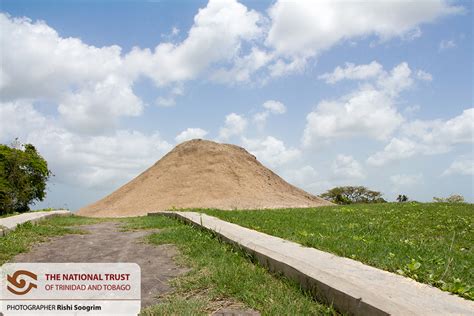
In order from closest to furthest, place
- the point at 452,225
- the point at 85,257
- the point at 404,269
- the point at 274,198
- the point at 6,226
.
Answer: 1. the point at 404,269
2. the point at 85,257
3. the point at 6,226
4. the point at 452,225
5. the point at 274,198

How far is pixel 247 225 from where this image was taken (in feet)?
31.5

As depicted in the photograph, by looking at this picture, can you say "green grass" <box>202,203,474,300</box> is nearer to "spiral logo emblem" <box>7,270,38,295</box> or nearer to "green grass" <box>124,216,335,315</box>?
"green grass" <box>124,216,335,315</box>

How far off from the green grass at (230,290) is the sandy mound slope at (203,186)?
745 inches

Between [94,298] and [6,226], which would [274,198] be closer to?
[6,226]

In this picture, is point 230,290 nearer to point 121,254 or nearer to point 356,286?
point 356,286

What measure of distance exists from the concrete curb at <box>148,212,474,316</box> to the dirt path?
1372 mm

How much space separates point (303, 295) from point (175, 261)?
106 inches

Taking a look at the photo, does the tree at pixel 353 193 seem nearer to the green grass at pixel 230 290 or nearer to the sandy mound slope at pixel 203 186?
the sandy mound slope at pixel 203 186

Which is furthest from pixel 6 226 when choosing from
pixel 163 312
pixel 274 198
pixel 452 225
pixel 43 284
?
pixel 274 198

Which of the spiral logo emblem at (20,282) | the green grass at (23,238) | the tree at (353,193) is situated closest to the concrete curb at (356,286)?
the spiral logo emblem at (20,282)

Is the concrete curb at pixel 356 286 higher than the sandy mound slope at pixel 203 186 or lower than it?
lower

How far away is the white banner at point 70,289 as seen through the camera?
4121 mm

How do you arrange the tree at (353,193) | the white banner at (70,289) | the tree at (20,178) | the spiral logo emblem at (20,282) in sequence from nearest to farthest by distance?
1. the white banner at (70,289)
2. the spiral logo emblem at (20,282)
3. the tree at (20,178)
4. the tree at (353,193)

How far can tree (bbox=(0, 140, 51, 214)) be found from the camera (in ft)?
83.2
